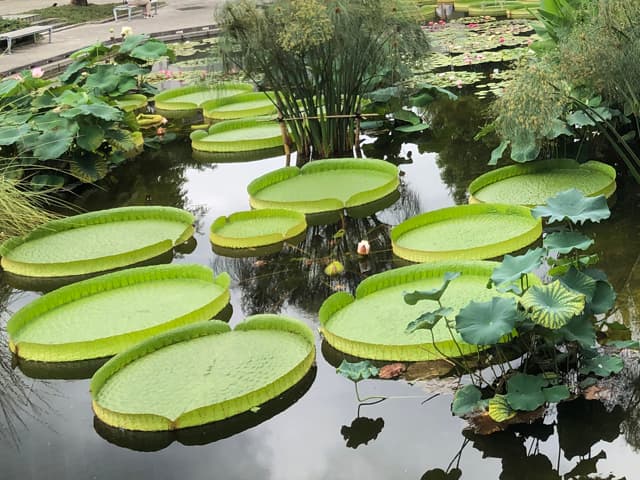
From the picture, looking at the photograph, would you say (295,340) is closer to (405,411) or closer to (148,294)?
(405,411)

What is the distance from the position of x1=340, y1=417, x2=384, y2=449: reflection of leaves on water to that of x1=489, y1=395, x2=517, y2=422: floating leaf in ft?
1.56

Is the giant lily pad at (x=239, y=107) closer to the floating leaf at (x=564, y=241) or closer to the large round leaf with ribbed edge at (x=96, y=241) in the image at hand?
the large round leaf with ribbed edge at (x=96, y=241)

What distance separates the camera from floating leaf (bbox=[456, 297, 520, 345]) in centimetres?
348

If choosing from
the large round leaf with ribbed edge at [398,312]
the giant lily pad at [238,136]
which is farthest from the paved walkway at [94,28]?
the large round leaf with ribbed edge at [398,312]

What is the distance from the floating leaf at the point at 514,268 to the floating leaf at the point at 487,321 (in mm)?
86

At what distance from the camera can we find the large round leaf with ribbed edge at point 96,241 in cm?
562

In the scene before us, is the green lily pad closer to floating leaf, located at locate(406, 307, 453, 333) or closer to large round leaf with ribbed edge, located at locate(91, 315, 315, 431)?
large round leaf with ribbed edge, located at locate(91, 315, 315, 431)

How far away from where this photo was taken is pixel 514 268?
374 cm

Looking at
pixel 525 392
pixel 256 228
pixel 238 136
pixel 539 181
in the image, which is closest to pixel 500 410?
pixel 525 392

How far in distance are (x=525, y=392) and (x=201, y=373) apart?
4.70 ft

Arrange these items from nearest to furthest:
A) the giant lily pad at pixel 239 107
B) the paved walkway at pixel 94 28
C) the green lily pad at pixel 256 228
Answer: the green lily pad at pixel 256 228 < the giant lily pad at pixel 239 107 < the paved walkway at pixel 94 28

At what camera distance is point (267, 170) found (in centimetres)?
757

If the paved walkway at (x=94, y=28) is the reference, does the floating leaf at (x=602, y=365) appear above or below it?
below

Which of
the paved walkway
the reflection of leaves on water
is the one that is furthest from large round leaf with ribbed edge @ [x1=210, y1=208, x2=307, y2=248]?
the paved walkway
